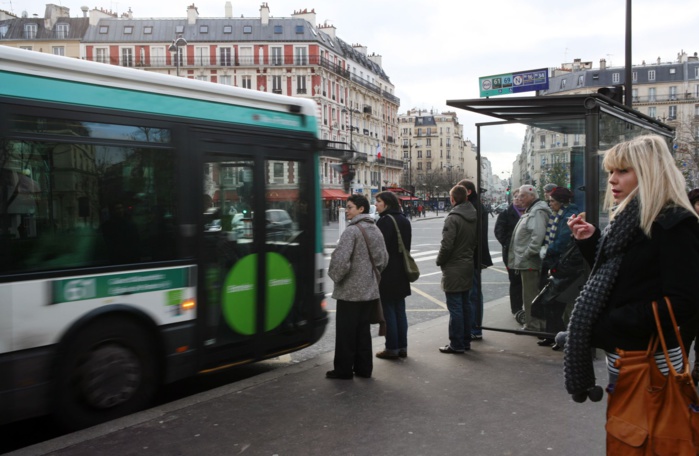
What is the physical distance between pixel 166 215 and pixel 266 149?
1.36 metres

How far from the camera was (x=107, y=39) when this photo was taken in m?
74.2

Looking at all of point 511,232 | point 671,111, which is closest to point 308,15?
point 671,111

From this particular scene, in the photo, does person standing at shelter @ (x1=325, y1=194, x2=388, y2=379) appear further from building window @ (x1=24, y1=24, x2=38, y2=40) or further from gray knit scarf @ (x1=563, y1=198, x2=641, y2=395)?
building window @ (x1=24, y1=24, x2=38, y2=40)

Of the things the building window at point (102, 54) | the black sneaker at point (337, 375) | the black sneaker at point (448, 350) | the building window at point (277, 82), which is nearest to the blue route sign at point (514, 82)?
the black sneaker at point (448, 350)

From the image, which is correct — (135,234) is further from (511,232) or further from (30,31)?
(30,31)

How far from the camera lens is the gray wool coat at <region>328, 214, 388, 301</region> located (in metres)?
5.86

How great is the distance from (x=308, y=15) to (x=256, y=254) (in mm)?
77894

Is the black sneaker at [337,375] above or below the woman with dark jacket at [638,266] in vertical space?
below

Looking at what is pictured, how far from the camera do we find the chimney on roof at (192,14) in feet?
250

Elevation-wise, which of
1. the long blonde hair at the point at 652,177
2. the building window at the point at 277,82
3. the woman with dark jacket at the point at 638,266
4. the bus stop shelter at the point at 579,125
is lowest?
the woman with dark jacket at the point at 638,266

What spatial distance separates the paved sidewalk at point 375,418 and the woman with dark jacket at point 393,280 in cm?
40

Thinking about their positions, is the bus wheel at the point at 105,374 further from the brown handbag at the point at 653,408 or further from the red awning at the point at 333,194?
the red awning at the point at 333,194

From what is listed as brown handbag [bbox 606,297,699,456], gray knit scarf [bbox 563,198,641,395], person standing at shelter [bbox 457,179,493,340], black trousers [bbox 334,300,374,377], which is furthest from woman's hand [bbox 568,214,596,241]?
person standing at shelter [bbox 457,179,493,340]

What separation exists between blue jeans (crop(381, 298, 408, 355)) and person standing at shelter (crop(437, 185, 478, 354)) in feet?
1.74
